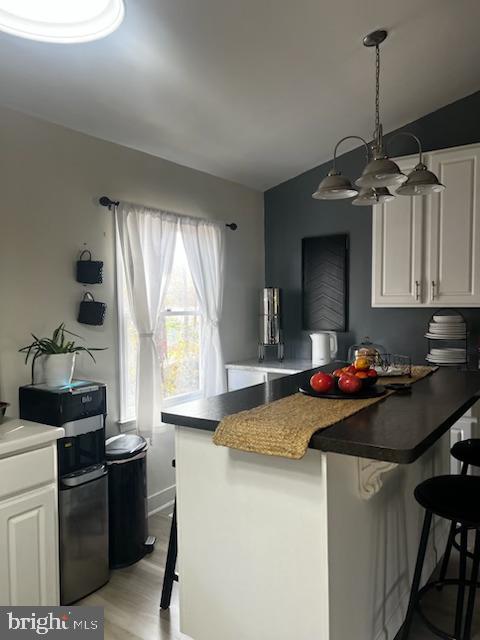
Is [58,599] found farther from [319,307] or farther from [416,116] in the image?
[416,116]

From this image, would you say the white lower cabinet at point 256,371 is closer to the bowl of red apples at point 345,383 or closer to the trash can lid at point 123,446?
the trash can lid at point 123,446

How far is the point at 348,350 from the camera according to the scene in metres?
3.95

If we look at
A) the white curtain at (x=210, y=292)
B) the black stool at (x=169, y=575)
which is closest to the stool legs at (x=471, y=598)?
the black stool at (x=169, y=575)

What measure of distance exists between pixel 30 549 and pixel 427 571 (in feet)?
6.24

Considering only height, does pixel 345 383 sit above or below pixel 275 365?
above

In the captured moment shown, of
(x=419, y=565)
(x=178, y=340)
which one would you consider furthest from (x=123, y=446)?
(x=419, y=565)

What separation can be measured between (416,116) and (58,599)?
12.2 feet

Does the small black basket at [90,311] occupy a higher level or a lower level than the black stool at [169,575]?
higher

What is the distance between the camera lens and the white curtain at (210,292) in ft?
11.7

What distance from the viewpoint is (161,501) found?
329 cm

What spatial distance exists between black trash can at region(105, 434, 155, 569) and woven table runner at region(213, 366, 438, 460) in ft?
3.79

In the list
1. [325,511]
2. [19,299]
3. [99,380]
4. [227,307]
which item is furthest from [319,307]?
[325,511]

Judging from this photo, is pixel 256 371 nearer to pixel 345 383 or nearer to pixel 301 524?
pixel 345 383

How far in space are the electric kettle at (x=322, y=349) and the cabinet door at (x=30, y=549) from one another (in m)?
2.28
